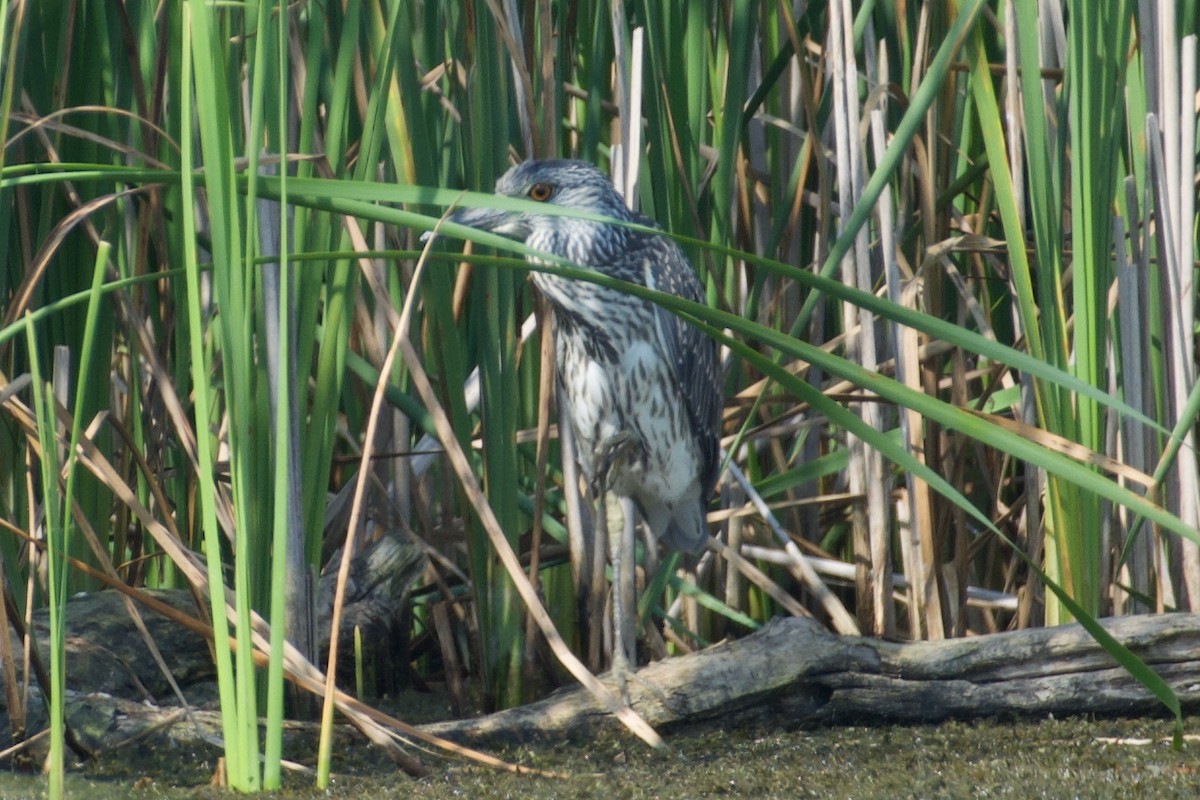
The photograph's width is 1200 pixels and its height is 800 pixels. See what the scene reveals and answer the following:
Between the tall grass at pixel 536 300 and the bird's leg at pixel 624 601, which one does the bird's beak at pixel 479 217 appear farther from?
the bird's leg at pixel 624 601

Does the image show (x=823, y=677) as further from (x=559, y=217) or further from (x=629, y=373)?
(x=559, y=217)

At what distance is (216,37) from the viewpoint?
1.87 meters

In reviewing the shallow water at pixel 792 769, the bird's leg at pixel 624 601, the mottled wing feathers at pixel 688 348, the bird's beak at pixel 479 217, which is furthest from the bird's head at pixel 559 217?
the shallow water at pixel 792 769

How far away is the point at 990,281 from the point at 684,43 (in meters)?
1.13

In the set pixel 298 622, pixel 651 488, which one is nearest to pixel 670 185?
pixel 651 488

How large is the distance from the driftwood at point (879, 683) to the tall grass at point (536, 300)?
16cm

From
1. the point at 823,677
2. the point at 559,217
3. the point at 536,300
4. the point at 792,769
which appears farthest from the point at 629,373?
the point at 792,769

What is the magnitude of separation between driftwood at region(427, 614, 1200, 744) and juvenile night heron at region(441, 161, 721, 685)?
0.31 m

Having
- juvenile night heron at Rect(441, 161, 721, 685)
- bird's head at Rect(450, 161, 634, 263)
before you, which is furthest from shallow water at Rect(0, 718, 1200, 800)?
bird's head at Rect(450, 161, 634, 263)

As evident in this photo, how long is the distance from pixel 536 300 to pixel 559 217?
31 cm

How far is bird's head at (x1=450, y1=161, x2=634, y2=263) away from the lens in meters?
3.00

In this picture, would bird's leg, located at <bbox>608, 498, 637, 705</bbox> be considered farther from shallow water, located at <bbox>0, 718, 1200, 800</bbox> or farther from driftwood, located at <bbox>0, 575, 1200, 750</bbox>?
shallow water, located at <bbox>0, 718, 1200, 800</bbox>

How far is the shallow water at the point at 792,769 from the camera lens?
2266 millimetres

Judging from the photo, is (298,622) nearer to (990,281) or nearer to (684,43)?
(684,43)
